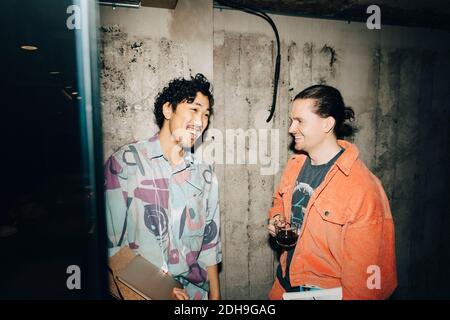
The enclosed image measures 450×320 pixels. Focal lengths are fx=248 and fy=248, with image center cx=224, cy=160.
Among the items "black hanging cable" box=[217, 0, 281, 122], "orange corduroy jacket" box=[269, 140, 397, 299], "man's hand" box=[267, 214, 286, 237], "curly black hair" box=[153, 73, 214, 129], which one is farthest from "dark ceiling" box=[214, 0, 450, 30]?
"man's hand" box=[267, 214, 286, 237]

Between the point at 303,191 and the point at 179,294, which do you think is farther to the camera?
the point at 303,191

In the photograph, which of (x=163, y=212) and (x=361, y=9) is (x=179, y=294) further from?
(x=361, y=9)

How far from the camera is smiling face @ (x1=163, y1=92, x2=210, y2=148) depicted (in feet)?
7.23

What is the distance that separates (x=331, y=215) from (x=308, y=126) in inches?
32.6

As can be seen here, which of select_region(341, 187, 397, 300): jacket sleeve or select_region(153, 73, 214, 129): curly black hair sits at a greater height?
select_region(153, 73, 214, 129): curly black hair

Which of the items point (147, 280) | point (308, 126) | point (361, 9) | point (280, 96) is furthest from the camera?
point (280, 96)

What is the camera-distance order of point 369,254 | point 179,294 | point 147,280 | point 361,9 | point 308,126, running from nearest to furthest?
point 369,254 < point 147,280 < point 179,294 < point 308,126 < point 361,9

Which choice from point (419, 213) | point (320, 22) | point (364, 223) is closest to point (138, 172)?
point (364, 223)

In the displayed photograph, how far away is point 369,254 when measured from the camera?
1838mm

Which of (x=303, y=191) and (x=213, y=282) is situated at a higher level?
(x=303, y=191)

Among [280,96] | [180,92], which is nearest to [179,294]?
[180,92]

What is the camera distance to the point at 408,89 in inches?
127

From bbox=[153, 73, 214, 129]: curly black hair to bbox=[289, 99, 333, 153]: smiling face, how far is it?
864 millimetres

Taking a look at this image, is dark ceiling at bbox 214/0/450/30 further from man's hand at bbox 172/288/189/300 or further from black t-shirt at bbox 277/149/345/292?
man's hand at bbox 172/288/189/300
